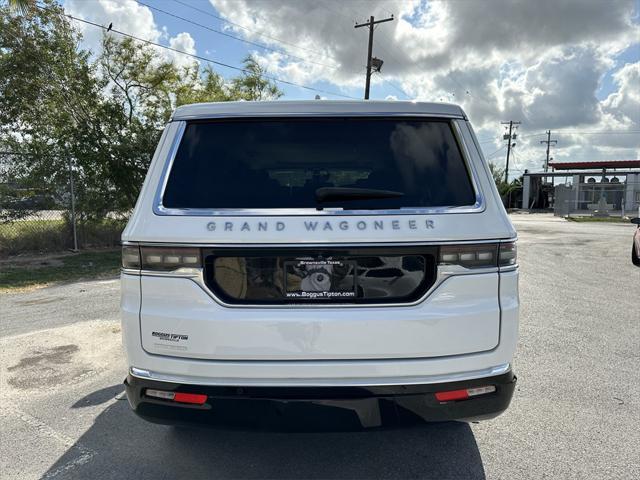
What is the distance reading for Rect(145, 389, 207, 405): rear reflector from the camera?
2.25 m

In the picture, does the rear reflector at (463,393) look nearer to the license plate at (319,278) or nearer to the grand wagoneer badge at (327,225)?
the license plate at (319,278)

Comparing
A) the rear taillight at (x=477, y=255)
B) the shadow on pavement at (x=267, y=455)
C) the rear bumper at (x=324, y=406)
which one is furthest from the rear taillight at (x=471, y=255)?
the shadow on pavement at (x=267, y=455)

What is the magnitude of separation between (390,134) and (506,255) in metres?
0.86

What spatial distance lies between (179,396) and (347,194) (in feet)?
4.18

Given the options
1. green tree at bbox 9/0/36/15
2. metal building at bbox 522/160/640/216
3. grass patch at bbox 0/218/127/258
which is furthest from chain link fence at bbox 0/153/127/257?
metal building at bbox 522/160/640/216

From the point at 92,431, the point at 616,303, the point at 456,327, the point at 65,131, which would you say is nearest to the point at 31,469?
the point at 92,431

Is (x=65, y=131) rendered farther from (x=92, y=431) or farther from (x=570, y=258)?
(x=570, y=258)

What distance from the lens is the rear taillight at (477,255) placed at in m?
2.22

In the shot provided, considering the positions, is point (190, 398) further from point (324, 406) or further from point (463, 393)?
point (463, 393)

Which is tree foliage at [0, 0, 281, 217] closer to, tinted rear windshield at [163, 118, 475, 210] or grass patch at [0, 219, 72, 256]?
grass patch at [0, 219, 72, 256]

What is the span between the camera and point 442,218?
2244mm

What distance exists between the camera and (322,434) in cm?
308

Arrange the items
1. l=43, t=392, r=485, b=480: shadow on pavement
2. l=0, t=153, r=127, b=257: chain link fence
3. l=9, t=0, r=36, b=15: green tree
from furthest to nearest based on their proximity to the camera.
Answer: l=9, t=0, r=36, b=15: green tree
l=0, t=153, r=127, b=257: chain link fence
l=43, t=392, r=485, b=480: shadow on pavement

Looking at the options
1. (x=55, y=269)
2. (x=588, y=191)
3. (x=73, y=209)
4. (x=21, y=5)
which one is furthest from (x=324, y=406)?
(x=588, y=191)
